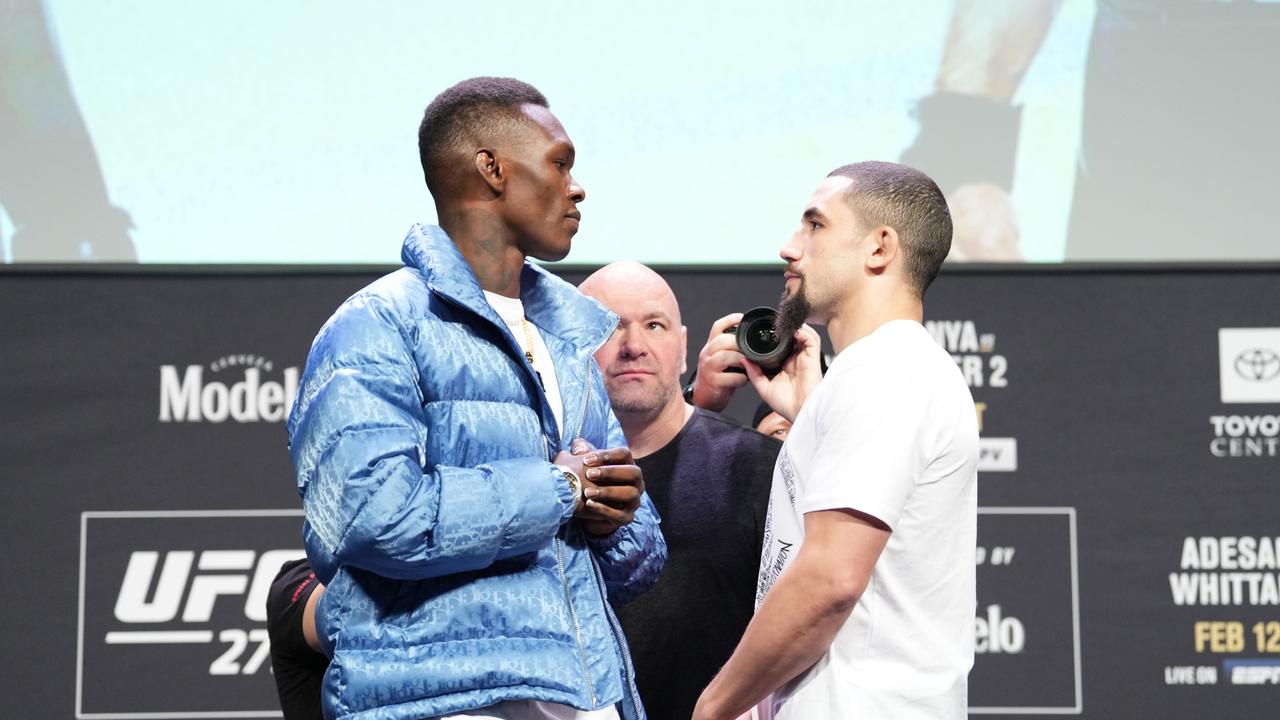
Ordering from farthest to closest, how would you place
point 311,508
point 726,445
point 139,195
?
point 139,195 < point 726,445 < point 311,508

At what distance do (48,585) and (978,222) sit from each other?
230 cm

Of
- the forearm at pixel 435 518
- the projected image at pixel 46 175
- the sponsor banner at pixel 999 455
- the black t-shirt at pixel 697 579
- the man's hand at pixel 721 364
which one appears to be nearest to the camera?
the forearm at pixel 435 518

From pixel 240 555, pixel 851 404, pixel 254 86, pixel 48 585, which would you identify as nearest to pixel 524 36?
pixel 254 86

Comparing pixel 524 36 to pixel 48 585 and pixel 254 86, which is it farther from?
pixel 48 585

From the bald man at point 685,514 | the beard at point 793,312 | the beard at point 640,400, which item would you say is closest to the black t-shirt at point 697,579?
the bald man at point 685,514

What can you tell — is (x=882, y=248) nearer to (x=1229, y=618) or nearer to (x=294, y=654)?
(x=294, y=654)

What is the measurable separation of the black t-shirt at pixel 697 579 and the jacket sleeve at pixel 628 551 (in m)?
0.57

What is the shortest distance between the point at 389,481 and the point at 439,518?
0.21 ft

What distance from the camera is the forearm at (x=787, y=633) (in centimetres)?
144

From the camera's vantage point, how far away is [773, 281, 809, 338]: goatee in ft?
5.64

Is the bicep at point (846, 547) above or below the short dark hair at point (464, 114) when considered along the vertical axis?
below

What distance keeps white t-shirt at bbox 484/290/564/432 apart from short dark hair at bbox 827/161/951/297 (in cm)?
44

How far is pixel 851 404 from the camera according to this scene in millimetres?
1497

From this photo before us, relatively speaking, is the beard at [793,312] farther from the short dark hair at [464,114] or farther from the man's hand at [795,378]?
the man's hand at [795,378]
